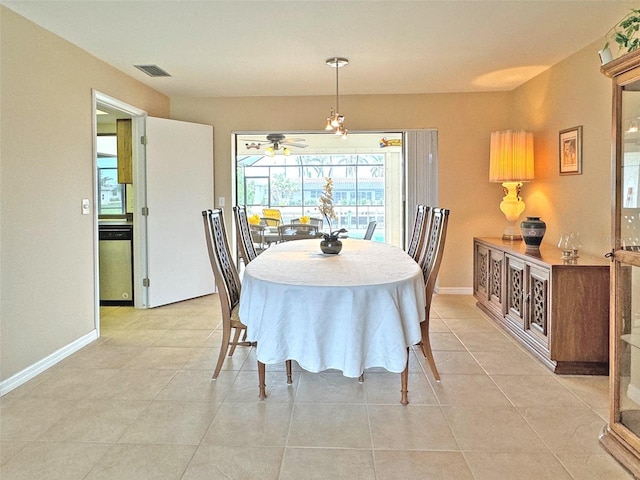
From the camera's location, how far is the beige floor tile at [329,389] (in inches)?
102

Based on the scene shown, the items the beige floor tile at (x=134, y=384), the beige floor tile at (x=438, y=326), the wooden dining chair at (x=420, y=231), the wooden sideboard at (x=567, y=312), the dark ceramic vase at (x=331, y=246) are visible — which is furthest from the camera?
the beige floor tile at (x=438, y=326)

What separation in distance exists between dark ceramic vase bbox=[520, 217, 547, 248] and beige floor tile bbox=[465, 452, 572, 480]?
81.8 inches

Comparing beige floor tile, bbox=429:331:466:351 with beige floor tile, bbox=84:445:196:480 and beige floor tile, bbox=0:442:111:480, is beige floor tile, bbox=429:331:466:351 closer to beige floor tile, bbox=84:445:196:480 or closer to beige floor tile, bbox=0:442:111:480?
beige floor tile, bbox=84:445:196:480

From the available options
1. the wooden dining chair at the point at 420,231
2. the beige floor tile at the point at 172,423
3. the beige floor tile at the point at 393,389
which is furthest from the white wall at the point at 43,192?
the wooden dining chair at the point at 420,231

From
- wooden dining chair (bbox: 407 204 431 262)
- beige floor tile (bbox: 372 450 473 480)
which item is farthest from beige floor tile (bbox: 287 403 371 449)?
wooden dining chair (bbox: 407 204 431 262)

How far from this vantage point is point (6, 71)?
109 inches

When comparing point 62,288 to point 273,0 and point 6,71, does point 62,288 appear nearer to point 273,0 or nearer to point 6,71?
point 6,71

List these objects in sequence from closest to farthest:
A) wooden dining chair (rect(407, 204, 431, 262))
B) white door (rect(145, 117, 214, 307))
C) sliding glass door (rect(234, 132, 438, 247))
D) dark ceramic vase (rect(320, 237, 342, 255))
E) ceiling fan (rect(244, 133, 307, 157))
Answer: dark ceramic vase (rect(320, 237, 342, 255)) < wooden dining chair (rect(407, 204, 431, 262)) < white door (rect(145, 117, 214, 307)) < ceiling fan (rect(244, 133, 307, 157)) < sliding glass door (rect(234, 132, 438, 247))

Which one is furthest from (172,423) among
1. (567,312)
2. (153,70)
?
(153,70)

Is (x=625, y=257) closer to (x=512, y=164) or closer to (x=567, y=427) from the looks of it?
(x=567, y=427)

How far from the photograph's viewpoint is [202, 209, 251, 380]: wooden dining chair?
279 cm

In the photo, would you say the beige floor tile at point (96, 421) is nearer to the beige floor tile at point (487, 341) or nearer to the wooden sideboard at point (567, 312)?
the beige floor tile at point (487, 341)

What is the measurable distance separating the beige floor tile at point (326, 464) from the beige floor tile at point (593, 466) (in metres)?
0.85

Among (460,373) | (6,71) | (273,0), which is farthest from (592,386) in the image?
(6,71)
